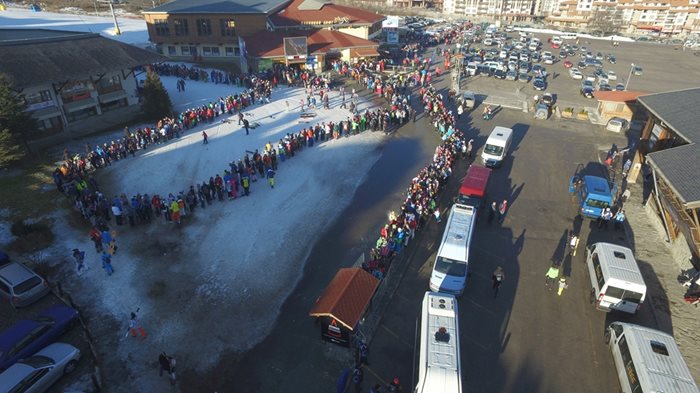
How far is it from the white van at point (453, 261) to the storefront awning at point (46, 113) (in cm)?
3032

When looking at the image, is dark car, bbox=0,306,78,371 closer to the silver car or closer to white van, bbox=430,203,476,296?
the silver car

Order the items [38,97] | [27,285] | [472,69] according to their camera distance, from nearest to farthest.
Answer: [27,285], [38,97], [472,69]

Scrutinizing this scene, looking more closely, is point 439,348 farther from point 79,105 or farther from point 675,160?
point 79,105

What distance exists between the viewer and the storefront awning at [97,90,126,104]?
34.5 m

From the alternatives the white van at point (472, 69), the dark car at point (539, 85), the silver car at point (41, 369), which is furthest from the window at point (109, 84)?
the dark car at point (539, 85)

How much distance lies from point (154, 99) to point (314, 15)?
32416 millimetres

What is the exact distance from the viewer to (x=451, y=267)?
16906 millimetres

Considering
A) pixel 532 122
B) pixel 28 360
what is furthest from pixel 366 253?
pixel 532 122

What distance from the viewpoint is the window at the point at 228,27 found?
5616 centimetres

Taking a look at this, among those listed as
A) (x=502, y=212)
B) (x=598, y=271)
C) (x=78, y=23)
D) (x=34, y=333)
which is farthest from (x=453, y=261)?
(x=78, y=23)

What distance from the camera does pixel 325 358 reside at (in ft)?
47.9

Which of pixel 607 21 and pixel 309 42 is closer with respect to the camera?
pixel 309 42

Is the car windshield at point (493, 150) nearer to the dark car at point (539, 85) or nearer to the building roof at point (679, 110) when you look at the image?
the building roof at point (679, 110)

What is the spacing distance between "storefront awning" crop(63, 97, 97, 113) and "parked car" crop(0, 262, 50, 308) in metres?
19.2
